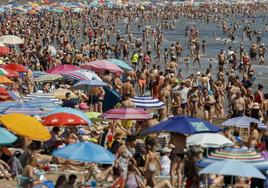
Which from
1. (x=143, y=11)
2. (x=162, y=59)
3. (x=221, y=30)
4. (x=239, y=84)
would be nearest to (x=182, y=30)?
(x=221, y=30)

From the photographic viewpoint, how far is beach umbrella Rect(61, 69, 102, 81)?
67.6ft

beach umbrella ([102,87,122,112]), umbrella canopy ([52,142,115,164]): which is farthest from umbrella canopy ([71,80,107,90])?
umbrella canopy ([52,142,115,164])

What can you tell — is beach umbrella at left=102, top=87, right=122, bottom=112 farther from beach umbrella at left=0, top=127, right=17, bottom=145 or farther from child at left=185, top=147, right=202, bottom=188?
child at left=185, top=147, right=202, bottom=188

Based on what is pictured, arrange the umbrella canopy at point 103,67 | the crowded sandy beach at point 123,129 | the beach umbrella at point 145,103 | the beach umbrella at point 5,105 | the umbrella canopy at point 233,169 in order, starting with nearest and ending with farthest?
the umbrella canopy at point 233,169, the crowded sandy beach at point 123,129, the beach umbrella at point 5,105, the beach umbrella at point 145,103, the umbrella canopy at point 103,67

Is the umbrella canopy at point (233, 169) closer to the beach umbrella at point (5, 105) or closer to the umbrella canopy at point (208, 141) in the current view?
the umbrella canopy at point (208, 141)

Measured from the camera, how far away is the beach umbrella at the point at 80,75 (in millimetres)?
20612

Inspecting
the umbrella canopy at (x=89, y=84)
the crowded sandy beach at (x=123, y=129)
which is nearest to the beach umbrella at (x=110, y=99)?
the crowded sandy beach at (x=123, y=129)

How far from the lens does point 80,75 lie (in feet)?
68.2

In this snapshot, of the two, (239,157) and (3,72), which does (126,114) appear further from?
(3,72)

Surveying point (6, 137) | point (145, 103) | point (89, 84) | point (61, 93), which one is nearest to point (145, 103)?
point (145, 103)

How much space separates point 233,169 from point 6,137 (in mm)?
4315

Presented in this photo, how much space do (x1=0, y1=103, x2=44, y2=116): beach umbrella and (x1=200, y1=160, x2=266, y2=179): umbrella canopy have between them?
5.84m

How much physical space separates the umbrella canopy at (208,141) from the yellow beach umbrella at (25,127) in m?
2.41

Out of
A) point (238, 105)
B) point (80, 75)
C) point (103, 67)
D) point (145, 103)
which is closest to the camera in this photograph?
point (145, 103)
